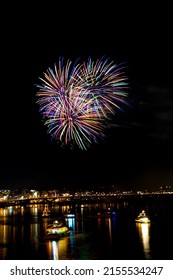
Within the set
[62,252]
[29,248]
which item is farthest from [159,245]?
[29,248]

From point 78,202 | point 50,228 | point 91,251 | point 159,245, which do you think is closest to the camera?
point 91,251

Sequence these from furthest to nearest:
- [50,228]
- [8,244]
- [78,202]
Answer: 1. [78,202]
2. [50,228]
3. [8,244]

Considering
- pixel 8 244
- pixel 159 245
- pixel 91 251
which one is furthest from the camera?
pixel 8 244

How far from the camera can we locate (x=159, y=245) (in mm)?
13016
